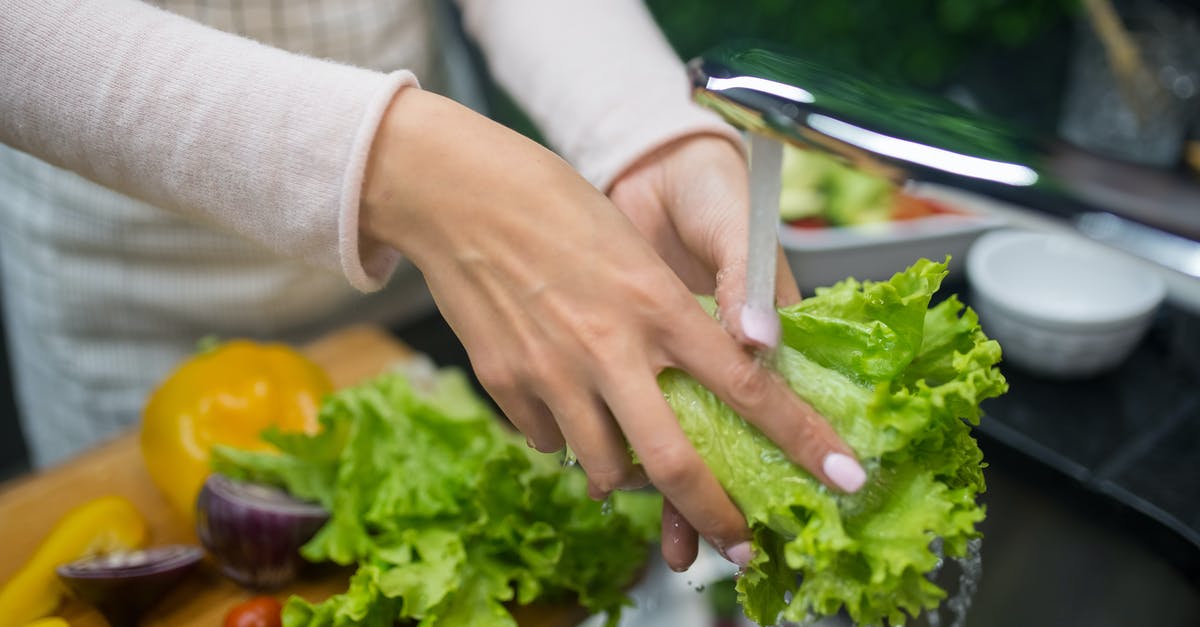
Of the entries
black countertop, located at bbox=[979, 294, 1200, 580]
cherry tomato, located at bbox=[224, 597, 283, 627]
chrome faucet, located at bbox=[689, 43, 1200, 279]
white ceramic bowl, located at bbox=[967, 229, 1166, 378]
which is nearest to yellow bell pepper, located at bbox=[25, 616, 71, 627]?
cherry tomato, located at bbox=[224, 597, 283, 627]

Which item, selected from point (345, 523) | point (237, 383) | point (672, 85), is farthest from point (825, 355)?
point (237, 383)

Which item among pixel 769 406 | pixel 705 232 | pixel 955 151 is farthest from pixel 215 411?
pixel 955 151

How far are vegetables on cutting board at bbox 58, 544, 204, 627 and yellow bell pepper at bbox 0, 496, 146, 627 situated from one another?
2 centimetres

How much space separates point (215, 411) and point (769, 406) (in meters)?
0.84

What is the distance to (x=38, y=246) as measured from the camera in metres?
1.46

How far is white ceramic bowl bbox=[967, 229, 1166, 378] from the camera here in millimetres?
1560

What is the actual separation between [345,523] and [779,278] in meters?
0.59

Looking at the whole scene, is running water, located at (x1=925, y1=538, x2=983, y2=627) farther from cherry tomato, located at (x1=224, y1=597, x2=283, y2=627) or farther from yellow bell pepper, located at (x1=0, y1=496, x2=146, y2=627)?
yellow bell pepper, located at (x1=0, y1=496, x2=146, y2=627)

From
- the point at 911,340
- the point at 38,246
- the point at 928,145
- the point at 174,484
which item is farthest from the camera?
the point at 38,246

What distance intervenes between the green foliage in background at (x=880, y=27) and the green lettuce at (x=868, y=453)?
1.56 m

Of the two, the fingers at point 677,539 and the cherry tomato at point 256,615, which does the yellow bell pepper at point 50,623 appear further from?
the fingers at point 677,539

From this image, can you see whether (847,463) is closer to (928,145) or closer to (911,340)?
(911,340)

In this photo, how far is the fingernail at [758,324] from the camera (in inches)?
32.0

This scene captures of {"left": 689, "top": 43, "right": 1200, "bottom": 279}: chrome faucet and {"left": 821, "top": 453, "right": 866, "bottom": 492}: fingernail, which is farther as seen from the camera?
{"left": 821, "top": 453, "right": 866, "bottom": 492}: fingernail
